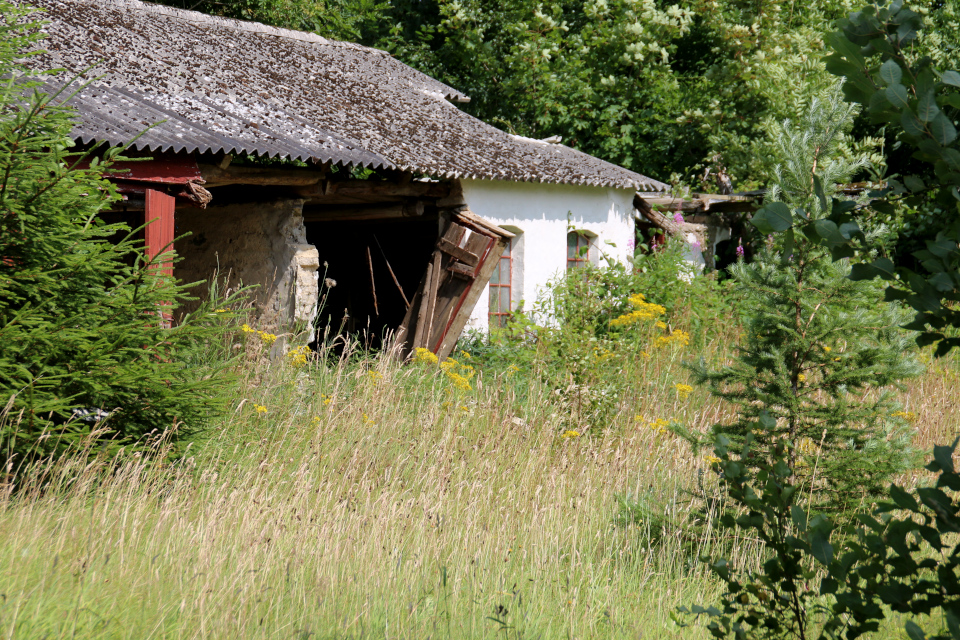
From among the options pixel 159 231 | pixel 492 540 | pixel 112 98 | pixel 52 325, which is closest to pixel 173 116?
pixel 112 98

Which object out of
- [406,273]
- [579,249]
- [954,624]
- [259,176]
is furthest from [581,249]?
[954,624]

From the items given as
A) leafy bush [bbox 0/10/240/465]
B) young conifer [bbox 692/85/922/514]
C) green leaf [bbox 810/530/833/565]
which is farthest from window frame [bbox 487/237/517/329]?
green leaf [bbox 810/530/833/565]

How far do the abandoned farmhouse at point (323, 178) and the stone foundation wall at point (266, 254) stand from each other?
16 millimetres

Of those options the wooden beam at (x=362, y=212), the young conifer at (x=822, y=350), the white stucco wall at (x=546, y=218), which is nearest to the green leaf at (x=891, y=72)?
the young conifer at (x=822, y=350)

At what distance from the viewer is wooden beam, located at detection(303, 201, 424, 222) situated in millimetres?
9109

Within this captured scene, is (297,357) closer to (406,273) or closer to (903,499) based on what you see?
(903,499)

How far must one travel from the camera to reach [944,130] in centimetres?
120

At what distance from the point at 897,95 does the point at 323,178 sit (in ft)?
23.7

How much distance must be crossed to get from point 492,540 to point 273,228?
17.5 feet

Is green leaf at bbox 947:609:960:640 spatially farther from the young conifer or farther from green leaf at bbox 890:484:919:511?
the young conifer

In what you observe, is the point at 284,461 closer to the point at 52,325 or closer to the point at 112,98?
the point at 52,325

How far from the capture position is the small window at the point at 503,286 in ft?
34.6

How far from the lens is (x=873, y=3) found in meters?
1.34

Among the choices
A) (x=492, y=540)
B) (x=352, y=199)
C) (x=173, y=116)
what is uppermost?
(x=173, y=116)
